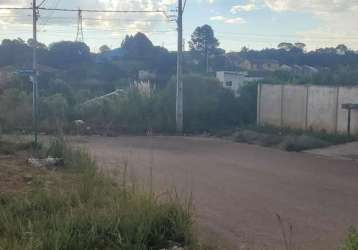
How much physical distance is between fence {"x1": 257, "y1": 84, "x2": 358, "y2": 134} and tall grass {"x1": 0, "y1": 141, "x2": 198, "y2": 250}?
21411mm

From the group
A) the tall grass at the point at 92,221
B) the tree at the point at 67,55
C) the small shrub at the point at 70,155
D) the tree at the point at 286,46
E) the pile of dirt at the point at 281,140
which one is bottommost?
the pile of dirt at the point at 281,140

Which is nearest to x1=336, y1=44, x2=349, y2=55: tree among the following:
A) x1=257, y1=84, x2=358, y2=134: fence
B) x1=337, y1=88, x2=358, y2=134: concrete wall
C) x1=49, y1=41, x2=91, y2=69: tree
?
x1=49, y1=41, x2=91, y2=69: tree

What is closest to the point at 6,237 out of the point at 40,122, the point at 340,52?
the point at 40,122

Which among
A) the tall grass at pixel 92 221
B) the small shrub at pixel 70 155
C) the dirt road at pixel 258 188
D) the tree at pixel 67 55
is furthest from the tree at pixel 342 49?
the tall grass at pixel 92 221

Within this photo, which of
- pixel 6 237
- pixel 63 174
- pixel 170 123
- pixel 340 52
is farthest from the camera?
pixel 340 52

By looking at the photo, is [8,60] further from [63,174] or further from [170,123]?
[63,174]

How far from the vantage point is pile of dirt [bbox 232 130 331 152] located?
26.3 meters

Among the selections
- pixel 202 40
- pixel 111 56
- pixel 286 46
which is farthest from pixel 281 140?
pixel 286 46

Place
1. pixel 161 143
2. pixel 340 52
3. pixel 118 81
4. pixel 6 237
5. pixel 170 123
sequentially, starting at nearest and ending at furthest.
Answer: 1. pixel 6 237
2. pixel 161 143
3. pixel 170 123
4. pixel 118 81
5. pixel 340 52

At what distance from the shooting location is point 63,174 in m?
13.3

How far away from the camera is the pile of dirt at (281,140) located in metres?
26.3

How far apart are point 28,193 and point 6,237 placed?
2695 mm

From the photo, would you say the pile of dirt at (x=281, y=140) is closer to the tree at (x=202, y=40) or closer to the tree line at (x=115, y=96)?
the tree line at (x=115, y=96)

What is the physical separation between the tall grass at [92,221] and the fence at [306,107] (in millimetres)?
21411
